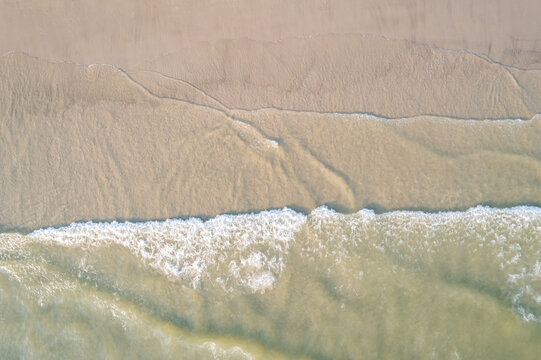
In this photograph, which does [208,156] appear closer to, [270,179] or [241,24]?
[270,179]

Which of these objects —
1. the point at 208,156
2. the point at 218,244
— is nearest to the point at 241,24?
the point at 208,156

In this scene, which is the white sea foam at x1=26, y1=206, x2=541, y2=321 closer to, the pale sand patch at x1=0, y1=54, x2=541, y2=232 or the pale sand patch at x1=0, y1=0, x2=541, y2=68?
the pale sand patch at x1=0, y1=54, x2=541, y2=232

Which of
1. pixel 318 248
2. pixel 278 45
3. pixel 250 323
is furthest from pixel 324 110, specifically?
pixel 250 323

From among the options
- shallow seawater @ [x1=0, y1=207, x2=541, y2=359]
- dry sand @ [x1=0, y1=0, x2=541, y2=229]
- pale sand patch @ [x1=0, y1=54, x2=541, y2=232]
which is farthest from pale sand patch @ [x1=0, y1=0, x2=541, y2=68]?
shallow seawater @ [x1=0, y1=207, x2=541, y2=359]

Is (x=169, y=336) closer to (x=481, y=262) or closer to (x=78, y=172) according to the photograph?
(x=78, y=172)

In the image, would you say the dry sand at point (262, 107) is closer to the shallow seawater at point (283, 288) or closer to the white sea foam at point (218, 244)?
the white sea foam at point (218, 244)
